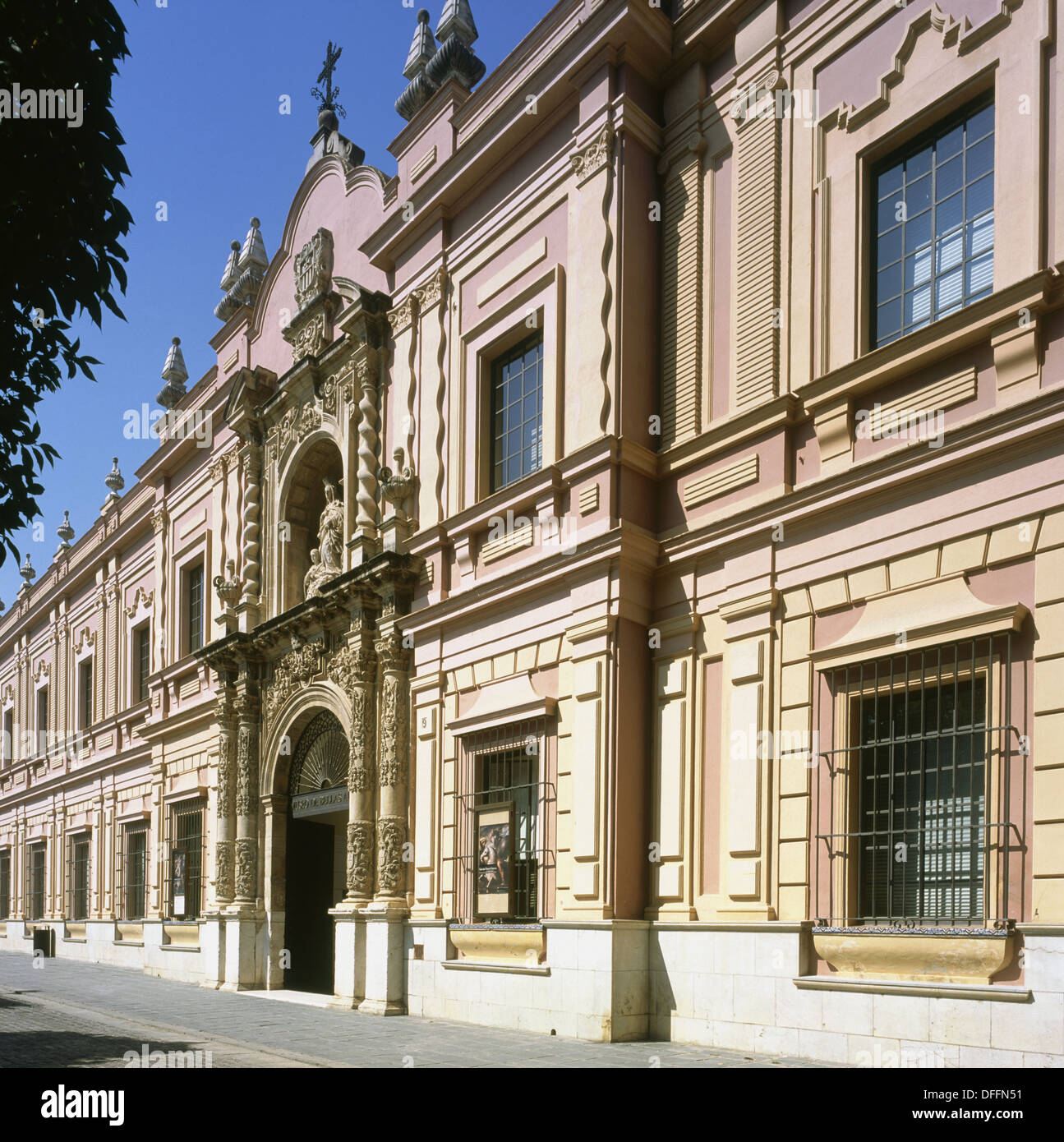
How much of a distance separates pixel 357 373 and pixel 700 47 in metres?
7.14

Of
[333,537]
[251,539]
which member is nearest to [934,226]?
[333,537]

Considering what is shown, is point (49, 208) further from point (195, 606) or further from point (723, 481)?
point (195, 606)

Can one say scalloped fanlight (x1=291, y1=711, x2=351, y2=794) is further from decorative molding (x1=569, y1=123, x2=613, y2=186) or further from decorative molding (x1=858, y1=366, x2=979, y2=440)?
decorative molding (x1=858, y1=366, x2=979, y2=440)

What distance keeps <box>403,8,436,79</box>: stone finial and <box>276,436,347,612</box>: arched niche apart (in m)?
5.75

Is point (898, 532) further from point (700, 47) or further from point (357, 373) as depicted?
point (357, 373)

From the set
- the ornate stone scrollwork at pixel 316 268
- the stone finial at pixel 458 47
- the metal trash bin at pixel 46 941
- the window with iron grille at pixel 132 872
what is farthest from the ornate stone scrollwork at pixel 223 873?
the metal trash bin at pixel 46 941

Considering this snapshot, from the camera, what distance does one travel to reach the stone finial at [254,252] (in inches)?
939

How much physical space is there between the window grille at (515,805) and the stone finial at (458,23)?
9.31 m

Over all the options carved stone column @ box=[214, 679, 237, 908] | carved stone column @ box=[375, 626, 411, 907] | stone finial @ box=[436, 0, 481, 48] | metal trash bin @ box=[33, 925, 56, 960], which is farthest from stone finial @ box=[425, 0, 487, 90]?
metal trash bin @ box=[33, 925, 56, 960]

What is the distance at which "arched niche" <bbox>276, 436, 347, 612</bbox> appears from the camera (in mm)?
19953

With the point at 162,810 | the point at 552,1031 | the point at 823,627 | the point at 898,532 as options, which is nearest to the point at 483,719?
the point at 552,1031

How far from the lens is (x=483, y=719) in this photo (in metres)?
14.1

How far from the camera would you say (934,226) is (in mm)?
10398

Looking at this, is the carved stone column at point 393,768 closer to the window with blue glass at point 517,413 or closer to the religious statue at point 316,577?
the religious statue at point 316,577
